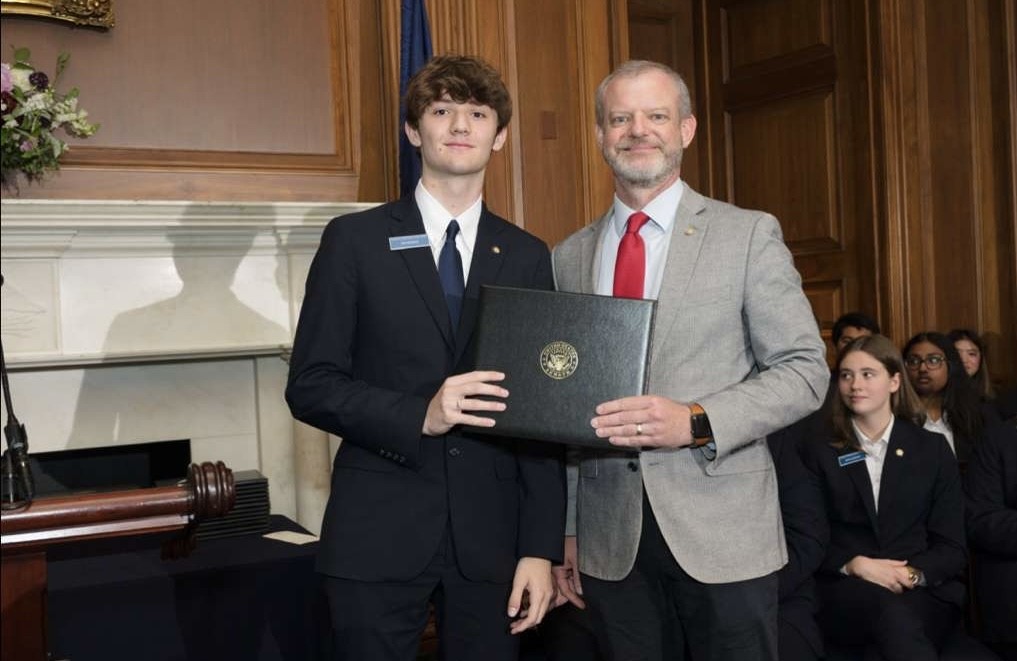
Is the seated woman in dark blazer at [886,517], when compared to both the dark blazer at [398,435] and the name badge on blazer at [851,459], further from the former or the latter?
the dark blazer at [398,435]

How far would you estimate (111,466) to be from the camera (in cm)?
391

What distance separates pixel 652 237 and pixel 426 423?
2.02ft

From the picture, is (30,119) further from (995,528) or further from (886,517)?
(995,528)

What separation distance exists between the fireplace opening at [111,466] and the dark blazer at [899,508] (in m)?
2.26

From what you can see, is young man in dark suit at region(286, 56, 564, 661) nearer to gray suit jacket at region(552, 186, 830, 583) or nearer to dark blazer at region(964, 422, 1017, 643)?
gray suit jacket at region(552, 186, 830, 583)

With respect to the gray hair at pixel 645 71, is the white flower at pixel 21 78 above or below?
above

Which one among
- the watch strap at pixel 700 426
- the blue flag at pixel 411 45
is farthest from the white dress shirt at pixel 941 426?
the watch strap at pixel 700 426

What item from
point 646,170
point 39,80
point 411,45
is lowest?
point 646,170

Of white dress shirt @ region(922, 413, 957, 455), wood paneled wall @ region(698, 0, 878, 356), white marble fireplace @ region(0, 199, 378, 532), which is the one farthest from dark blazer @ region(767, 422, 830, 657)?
wood paneled wall @ region(698, 0, 878, 356)

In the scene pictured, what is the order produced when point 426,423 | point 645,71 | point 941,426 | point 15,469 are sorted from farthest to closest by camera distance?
1. point 941,426
2. point 645,71
3. point 426,423
4. point 15,469

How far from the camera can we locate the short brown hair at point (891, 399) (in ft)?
11.3

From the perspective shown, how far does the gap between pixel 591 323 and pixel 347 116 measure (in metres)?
2.51

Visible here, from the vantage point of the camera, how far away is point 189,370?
4016mm

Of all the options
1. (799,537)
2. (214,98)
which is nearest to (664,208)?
(799,537)
